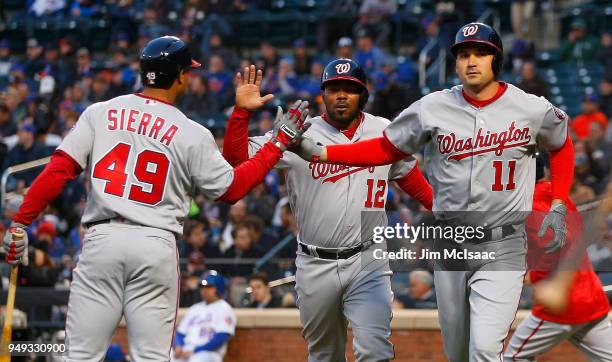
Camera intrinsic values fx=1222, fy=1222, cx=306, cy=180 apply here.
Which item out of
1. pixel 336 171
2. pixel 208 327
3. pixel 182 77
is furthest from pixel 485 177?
pixel 208 327

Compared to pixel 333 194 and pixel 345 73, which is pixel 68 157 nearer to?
pixel 333 194

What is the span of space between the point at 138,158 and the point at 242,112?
Result: 97 cm

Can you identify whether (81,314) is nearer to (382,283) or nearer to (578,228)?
(382,283)

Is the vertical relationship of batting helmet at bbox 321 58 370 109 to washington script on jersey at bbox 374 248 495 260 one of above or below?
above

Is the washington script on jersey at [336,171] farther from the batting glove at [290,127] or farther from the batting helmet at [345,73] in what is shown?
the batting glove at [290,127]

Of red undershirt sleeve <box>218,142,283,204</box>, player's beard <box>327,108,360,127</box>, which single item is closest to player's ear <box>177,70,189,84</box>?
red undershirt sleeve <box>218,142,283,204</box>

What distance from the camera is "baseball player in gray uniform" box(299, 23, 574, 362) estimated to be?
657cm

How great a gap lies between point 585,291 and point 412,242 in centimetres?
112

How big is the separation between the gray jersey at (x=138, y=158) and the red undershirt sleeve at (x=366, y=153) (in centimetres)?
80

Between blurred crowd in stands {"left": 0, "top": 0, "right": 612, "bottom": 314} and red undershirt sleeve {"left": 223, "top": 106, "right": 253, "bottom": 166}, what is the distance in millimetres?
3487

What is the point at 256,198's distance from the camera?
44.8 ft

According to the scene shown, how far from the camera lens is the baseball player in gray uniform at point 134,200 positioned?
20.3 ft

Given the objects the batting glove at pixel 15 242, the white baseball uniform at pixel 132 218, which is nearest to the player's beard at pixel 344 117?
the white baseball uniform at pixel 132 218

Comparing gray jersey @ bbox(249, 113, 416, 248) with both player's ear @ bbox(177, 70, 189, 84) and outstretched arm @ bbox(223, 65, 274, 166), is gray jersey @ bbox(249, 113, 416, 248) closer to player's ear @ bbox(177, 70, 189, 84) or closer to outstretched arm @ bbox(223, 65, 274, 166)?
outstretched arm @ bbox(223, 65, 274, 166)
